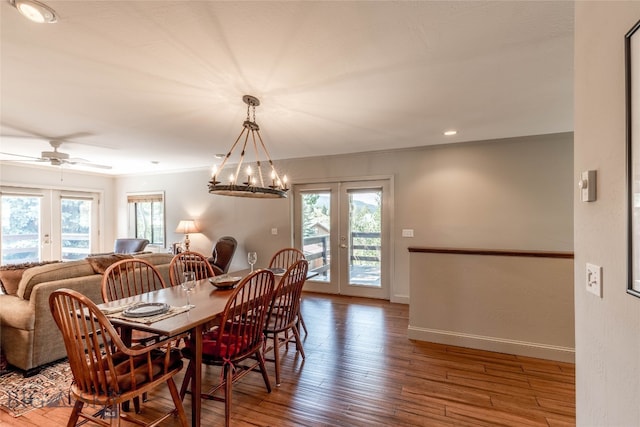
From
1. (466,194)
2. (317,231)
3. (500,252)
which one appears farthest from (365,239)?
(500,252)

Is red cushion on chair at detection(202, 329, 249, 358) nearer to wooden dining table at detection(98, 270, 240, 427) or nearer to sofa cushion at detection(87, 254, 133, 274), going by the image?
wooden dining table at detection(98, 270, 240, 427)

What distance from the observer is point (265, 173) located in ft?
18.9

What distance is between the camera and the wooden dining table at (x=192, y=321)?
1671 millimetres

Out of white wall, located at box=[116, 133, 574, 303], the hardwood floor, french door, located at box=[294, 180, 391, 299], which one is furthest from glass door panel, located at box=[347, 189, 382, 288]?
the hardwood floor

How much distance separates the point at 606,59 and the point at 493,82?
1.49 meters

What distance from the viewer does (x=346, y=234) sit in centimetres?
516

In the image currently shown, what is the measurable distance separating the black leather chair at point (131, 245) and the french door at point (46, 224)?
1.10 metres

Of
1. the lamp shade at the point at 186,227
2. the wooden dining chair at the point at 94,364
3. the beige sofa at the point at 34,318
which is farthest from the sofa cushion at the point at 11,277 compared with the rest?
the lamp shade at the point at 186,227

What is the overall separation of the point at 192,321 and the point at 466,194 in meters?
4.01

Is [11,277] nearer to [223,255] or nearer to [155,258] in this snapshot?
[155,258]

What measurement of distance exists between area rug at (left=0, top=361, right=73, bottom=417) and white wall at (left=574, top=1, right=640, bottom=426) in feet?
10.5

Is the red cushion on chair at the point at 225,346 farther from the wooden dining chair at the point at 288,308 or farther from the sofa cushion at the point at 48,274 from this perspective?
the sofa cushion at the point at 48,274

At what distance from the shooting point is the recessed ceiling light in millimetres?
1472

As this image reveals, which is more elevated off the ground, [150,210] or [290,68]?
[290,68]
